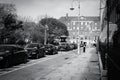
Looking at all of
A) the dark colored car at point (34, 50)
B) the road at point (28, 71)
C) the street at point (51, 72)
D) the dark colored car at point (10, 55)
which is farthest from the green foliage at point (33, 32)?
the street at point (51, 72)

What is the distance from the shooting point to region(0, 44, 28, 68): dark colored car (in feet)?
43.0

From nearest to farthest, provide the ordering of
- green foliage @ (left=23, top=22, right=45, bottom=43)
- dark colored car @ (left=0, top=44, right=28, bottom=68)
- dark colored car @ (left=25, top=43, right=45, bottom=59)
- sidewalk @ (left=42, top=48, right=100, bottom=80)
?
sidewalk @ (left=42, top=48, right=100, bottom=80) < dark colored car @ (left=0, top=44, right=28, bottom=68) < dark colored car @ (left=25, top=43, right=45, bottom=59) < green foliage @ (left=23, top=22, right=45, bottom=43)

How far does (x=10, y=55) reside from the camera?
45.3 ft

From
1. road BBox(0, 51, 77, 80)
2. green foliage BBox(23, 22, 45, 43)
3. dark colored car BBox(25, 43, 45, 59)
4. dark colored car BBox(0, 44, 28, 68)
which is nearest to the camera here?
road BBox(0, 51, 77, 80)

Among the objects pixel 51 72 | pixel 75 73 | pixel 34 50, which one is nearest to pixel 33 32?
pixel 34 50

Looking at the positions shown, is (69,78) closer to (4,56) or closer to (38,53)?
(4,56)

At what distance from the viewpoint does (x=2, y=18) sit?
28.9 meters

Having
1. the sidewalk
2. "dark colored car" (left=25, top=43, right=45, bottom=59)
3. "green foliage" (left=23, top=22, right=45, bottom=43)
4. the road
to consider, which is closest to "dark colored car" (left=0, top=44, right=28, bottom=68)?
the road

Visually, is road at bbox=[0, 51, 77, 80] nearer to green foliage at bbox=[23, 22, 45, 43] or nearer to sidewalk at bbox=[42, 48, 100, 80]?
sidewalk at bbox=[42, 48, 100, 80]

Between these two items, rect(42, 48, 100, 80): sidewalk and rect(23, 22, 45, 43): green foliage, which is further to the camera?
rect(23, 22, 45, 43): green foliage

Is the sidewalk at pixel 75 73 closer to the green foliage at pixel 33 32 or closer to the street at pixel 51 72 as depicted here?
the street at pixel 51 72

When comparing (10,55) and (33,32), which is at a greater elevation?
(33,32)

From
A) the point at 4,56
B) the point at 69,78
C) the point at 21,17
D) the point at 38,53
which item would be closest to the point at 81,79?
the point at 69,78

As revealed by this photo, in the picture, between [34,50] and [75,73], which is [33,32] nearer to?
[34,50]
